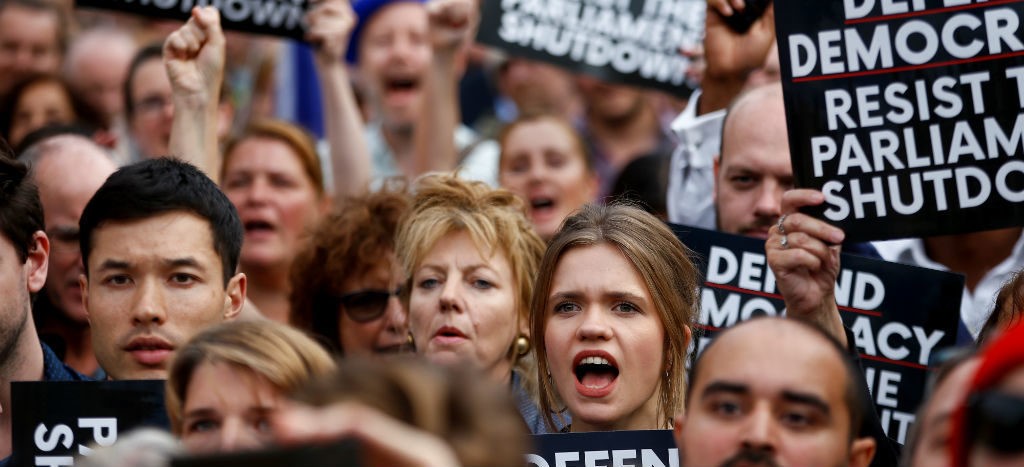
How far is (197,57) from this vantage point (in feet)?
19.2

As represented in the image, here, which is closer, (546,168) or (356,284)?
(356,284)

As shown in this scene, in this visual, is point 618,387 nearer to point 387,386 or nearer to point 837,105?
point 837,105

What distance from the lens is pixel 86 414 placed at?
441 centimetres

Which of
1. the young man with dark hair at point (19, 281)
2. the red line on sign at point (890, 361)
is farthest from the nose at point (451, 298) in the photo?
the red line on sign at point (890, 361)

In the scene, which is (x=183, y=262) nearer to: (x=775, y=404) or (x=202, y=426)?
(x=202, y=426)

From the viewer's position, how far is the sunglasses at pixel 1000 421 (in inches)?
107

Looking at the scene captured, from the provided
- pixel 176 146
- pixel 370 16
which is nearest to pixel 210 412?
pixel 176 146

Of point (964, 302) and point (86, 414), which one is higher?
point (964, 302)

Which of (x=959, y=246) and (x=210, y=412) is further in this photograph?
(x=959, y=246)

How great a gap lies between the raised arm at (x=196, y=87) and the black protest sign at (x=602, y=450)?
201 centimetres

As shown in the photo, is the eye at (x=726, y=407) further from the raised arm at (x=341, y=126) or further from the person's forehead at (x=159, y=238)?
the raised arm at (x=341, y=126)

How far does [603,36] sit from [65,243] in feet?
9.25

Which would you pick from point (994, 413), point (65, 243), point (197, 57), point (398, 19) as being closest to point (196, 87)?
point (197, 57)

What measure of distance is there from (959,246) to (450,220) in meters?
2.06
